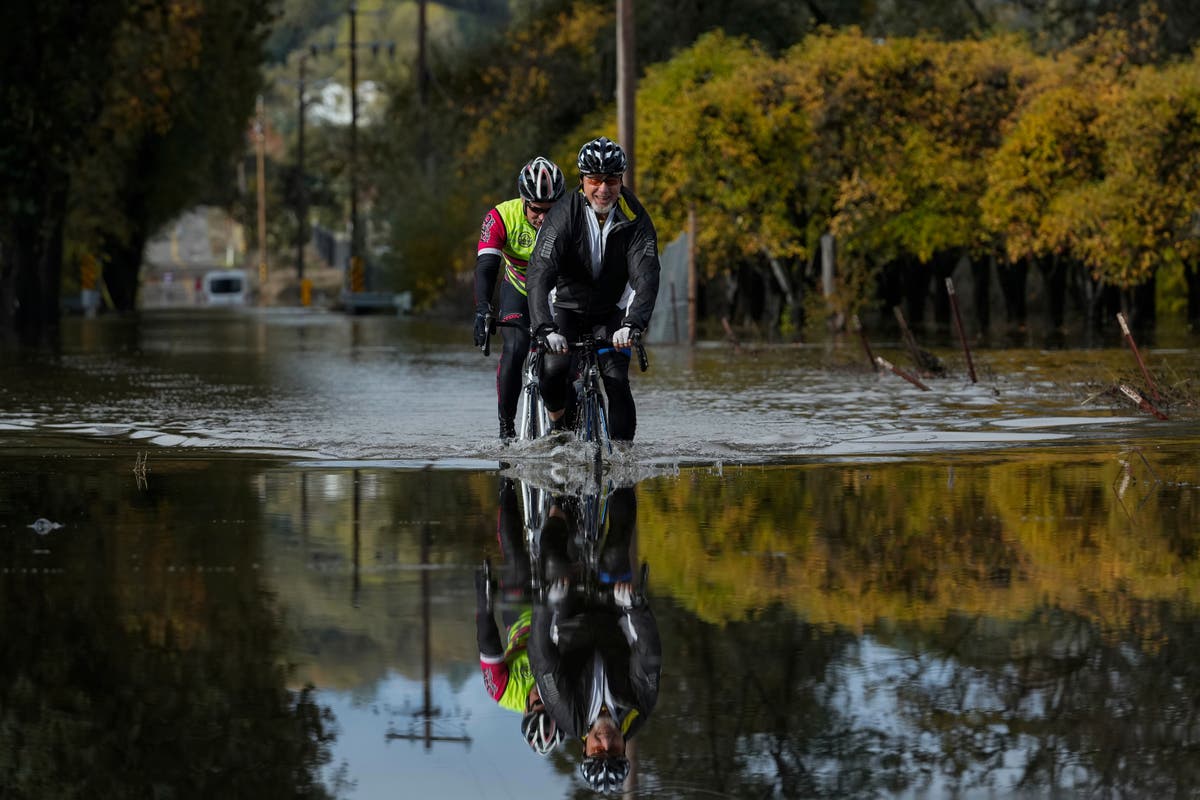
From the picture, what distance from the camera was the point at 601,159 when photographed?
13.0 meters

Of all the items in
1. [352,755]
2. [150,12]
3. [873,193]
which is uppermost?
[150,12]

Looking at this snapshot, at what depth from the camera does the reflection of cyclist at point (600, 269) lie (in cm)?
1307

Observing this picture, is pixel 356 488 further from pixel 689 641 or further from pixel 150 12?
pixel 150 12

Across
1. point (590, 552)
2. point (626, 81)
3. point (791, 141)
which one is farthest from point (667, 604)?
point (791, 141)

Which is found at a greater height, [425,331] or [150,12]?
[150,12]

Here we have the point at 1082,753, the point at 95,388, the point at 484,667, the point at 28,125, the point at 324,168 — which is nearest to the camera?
the point at 1082,753

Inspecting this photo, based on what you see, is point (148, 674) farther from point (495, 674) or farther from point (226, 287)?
point (226, 287)

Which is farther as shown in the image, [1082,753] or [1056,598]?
[1056,598]

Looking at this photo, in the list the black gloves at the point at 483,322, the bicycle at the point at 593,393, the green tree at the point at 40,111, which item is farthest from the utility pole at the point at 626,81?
the bicycle at the point at 593,393

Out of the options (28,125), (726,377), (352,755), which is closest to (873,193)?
(28,125)

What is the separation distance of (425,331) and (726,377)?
24302 millimetres

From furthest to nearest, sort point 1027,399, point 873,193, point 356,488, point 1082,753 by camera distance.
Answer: point 873,193 → point 1027,399 → point 356,488 → point 1082,753

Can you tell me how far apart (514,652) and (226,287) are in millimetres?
110548

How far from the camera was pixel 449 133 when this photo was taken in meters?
68.3
